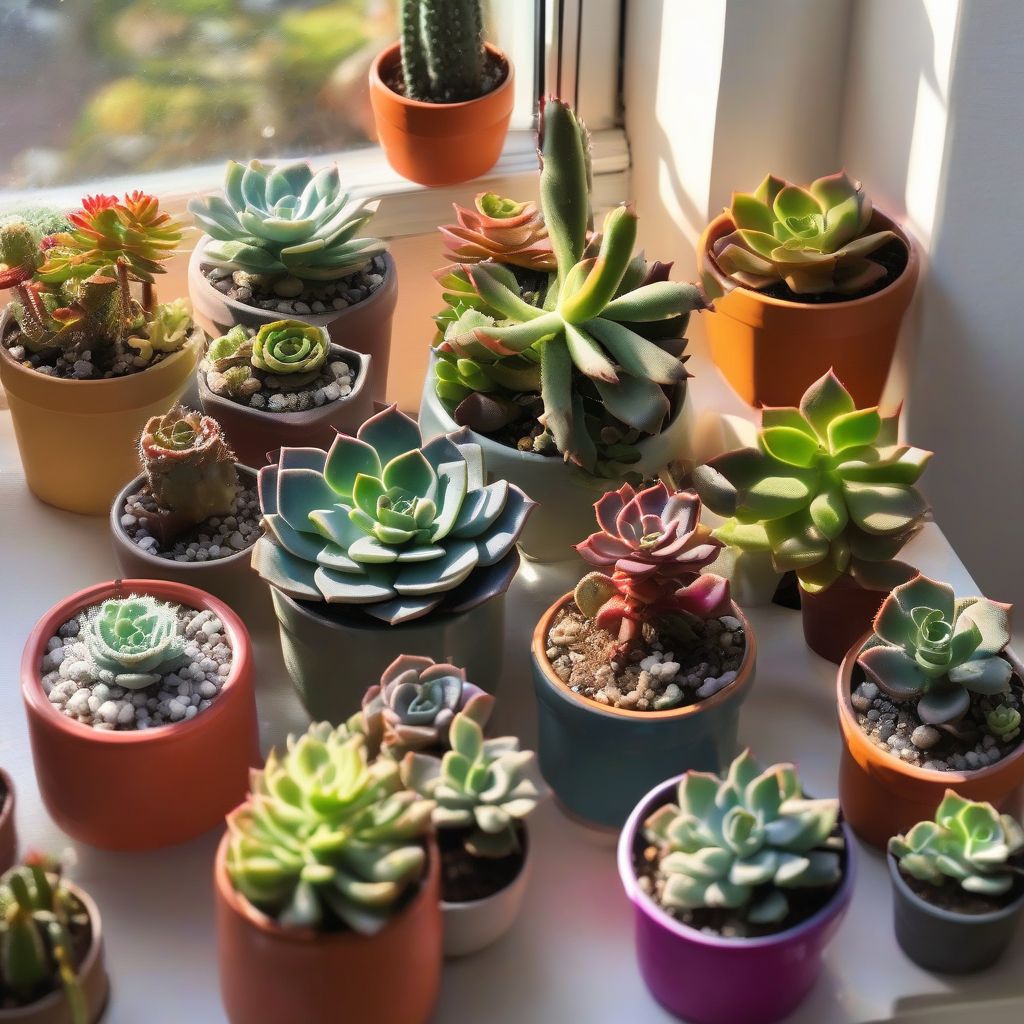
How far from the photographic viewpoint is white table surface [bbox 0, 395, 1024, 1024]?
887 mm

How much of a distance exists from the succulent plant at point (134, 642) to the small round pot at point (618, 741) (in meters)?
0.25

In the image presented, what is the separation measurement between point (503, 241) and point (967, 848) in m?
0.61

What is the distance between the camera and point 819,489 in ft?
3.40

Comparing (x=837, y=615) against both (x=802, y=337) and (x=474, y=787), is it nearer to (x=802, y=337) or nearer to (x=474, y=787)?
(x=802, y=337)

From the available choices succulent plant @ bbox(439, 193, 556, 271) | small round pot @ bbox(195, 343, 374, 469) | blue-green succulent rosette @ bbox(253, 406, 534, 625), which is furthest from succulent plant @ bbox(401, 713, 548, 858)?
succulent plant @ bbox(439, 193, 556, 271)

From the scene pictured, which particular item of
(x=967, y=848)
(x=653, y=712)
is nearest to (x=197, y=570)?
(x=653, y=712)

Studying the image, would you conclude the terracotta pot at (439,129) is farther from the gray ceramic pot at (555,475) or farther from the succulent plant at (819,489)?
the succulent plant at (819,489)

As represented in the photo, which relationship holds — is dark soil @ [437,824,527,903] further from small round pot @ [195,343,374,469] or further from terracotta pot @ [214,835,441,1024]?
small round pot @ [195,343,374,469]

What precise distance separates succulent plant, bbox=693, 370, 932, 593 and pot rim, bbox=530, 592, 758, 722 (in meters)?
0.08

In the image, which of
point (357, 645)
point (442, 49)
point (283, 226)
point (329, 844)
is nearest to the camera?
point (329, 844)

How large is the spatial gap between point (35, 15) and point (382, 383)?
51cm

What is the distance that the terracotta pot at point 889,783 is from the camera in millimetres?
909

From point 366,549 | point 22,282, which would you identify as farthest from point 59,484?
point 366,549

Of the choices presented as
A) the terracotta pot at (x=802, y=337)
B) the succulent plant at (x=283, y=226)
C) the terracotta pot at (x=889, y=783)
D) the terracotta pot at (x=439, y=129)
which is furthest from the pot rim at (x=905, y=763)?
the terracotta pot at (x=439, y=129)
